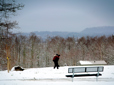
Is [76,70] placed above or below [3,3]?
below

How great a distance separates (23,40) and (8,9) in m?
35.6

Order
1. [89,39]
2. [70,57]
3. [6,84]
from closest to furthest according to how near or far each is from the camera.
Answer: [6,84], [70,57], [89,39]

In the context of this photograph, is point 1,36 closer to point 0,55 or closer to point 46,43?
point 0,55

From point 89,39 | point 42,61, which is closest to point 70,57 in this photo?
point 42,61

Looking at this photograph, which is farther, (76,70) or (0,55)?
(0,55)

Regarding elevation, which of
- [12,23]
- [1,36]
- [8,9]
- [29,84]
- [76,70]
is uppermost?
[8,9]

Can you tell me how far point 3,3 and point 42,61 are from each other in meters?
35.5

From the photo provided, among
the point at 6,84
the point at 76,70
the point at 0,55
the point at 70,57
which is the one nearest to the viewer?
the point at 6,84

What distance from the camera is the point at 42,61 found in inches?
1721

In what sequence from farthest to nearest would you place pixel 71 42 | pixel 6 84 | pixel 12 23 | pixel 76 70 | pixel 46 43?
pixel 71 42 → pixel 46 43 → pixel 12 23 → pixel 76 70 → pixel 6 84

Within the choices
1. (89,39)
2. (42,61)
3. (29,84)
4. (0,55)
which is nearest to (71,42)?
(89,39)

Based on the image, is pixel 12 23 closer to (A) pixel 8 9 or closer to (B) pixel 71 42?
(A) pixel 8 9

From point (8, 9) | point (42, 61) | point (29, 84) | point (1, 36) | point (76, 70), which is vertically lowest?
point (42, 61)

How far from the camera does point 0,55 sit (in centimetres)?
1308
